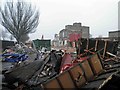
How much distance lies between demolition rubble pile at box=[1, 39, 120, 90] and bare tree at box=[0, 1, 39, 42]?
21.9 m

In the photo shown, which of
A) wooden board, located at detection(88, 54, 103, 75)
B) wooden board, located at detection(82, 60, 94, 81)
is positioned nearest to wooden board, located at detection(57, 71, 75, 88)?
wooden board, located at detection(82, 60, 94, 81)

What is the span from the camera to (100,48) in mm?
7246

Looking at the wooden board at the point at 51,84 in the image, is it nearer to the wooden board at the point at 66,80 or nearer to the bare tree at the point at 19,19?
the wooden board at the point at 66,80

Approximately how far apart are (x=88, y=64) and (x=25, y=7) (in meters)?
25.8

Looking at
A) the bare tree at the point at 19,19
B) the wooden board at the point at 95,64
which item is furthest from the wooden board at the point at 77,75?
the bare tree at the point at 19,19

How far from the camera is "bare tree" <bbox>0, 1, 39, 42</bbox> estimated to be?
2861 centimetres

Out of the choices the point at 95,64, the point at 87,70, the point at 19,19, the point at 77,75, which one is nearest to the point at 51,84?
the point at 77,75

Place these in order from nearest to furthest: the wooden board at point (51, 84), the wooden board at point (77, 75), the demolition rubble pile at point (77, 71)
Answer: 1. the wooden board at point (51, 84)
2. the demolition rubble pile at point (77, 71)
3. the wooden board at point (77, 75)

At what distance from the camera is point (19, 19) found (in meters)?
29.0

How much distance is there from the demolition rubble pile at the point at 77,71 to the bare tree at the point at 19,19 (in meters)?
21.9

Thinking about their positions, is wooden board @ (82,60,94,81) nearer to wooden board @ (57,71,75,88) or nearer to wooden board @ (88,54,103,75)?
wooden board @ (88,54,103,75)

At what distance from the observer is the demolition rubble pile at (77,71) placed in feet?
14.7

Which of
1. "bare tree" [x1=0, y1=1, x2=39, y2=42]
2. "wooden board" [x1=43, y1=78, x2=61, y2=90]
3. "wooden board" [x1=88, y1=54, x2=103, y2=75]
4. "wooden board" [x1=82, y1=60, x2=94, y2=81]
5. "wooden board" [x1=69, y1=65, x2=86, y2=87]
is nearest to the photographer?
"wooden board" [x1=43, y1=78, x2=61, y2=90]

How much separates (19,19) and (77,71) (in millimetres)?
25274
